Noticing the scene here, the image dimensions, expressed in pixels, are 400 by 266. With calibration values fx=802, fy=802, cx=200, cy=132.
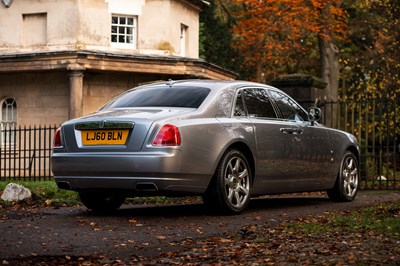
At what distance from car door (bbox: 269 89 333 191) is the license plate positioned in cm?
259

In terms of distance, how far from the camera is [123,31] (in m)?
29.3

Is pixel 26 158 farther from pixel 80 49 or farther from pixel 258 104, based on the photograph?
pixel 258 104

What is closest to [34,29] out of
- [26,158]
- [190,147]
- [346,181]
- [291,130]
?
[26,158]

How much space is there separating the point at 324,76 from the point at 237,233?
26799mm

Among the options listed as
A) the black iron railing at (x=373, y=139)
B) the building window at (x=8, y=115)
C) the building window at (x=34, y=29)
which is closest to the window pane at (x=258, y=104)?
the black iron railing at (x=373, y=139)

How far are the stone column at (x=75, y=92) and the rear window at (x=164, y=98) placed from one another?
1637 centimetres

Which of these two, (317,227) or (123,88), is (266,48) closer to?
(123,88)

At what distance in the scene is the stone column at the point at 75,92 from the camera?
26.4 metres

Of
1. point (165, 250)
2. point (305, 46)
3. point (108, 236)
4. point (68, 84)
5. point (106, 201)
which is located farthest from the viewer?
point (305, 46)

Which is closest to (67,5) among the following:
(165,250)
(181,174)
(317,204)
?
(317,204)

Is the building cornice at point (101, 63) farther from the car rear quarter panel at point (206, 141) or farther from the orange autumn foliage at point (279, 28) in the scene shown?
the car rear quarter panel at point (206, 141)

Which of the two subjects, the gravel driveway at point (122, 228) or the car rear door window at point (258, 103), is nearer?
the gravel driveway at point (122, 228)

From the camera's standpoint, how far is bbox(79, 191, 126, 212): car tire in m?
10.0

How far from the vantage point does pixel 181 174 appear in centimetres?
882
